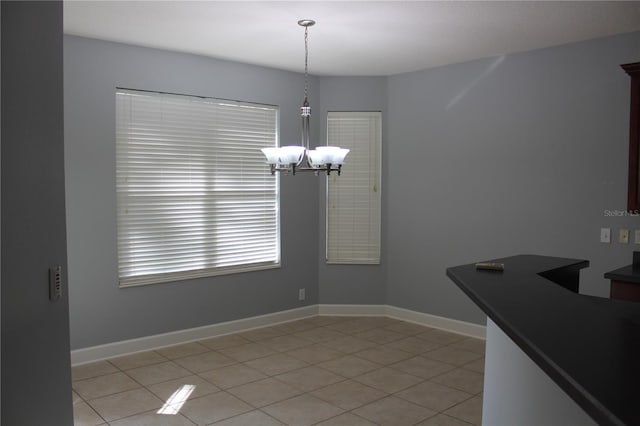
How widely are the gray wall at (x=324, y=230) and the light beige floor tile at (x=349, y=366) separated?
4.82 ft

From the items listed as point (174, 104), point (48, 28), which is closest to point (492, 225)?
point (174, 104)

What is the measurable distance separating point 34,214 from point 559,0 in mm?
3278

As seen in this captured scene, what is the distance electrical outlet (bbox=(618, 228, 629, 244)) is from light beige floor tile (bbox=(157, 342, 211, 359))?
11.7 ft

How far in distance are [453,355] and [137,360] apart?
272cm

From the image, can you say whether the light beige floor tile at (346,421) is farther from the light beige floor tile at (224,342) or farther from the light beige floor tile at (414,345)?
the light beige floor tile at (224,342)

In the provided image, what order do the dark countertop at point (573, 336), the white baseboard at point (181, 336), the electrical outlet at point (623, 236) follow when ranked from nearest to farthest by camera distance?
the dark countertop at point (573, 336) → the electrical outlet at point (623, 236) → the white baseboard at point (181, 336)

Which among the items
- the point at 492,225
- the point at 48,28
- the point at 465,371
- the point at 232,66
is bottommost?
the point at 465,371

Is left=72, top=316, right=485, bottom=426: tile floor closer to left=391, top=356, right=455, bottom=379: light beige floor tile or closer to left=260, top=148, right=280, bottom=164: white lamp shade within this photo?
left=391, top=356, right=455, bottom=379: light beige floor tile

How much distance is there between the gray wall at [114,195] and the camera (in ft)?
14.1

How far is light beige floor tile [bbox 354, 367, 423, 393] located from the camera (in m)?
3.94

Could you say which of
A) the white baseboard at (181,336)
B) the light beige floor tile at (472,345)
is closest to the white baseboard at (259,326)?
the white baseboard at (181,336)

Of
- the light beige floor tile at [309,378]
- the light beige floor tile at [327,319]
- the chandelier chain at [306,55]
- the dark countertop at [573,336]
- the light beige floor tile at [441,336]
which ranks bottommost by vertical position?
the light beige floor tile at [441,336]

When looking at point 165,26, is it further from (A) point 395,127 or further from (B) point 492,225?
(B) point 492,225

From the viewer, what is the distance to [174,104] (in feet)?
16.0
